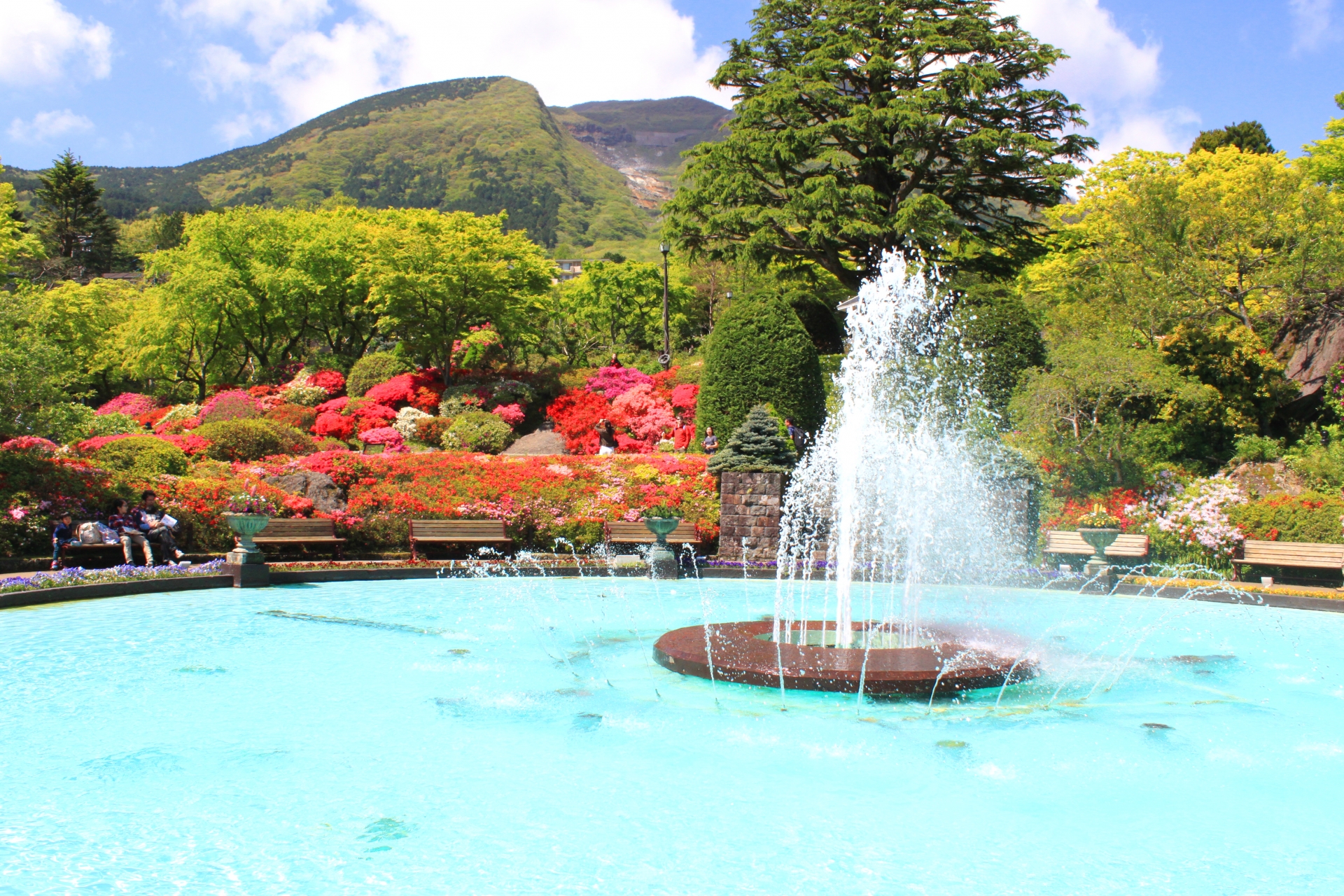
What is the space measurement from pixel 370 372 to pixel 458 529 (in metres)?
18.3

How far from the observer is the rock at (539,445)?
27.7 metres

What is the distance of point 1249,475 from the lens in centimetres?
1894

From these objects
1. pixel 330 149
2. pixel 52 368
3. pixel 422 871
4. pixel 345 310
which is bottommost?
pixel 422 871

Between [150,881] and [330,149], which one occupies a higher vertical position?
[330,149]

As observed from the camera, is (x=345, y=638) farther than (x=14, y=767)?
Yes

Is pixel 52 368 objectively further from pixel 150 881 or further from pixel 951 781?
pixel 951 781

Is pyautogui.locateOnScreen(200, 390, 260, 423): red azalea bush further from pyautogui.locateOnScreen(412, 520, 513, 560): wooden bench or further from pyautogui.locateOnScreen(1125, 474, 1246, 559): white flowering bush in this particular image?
pyautogui.locateOnScreen(1125, 474, 1246, 559): white flowering bush

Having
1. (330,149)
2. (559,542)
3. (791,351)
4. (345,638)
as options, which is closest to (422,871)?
(345,638)

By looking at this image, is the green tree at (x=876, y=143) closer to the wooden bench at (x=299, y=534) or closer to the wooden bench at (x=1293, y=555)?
the wooden bench at (x=1293, y=555)

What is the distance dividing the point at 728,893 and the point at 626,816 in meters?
1.06

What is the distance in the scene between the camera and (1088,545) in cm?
1650

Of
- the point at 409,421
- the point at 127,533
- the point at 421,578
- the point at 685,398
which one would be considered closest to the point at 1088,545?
the point at 421,578

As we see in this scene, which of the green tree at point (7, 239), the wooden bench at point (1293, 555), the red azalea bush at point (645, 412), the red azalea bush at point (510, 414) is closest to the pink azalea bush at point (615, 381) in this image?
the red azalea bush at point (645, 412)

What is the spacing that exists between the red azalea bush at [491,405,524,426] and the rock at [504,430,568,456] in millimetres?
687
